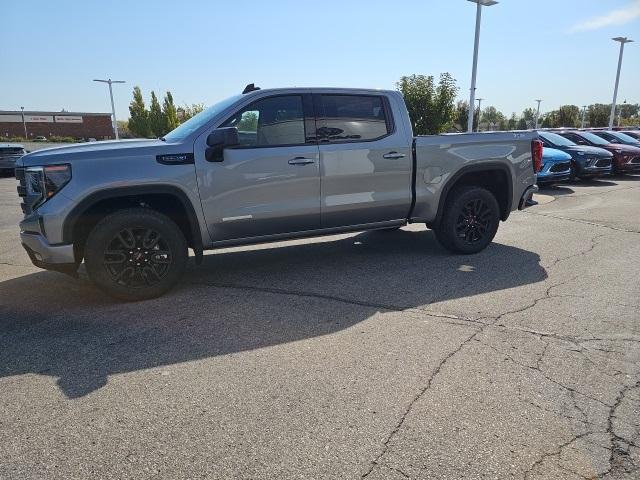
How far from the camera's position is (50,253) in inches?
170

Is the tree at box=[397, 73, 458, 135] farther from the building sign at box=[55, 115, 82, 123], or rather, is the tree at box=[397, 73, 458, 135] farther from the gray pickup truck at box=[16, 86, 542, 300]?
the building sign at box=[55, 115, 82, 123]

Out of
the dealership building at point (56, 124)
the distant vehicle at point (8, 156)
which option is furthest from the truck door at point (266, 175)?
the dealership building at point (56, 124)

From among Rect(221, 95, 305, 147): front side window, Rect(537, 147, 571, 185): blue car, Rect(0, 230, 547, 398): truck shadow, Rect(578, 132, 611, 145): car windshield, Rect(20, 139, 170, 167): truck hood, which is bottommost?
Rect(0, 230, 547, 398): truck shadow

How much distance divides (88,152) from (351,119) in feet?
8.91

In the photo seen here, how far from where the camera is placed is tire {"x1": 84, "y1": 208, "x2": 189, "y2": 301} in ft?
14.5

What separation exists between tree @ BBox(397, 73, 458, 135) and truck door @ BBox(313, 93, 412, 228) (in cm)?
1460

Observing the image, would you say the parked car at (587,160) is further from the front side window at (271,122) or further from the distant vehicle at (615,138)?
the front side window at (271,122)

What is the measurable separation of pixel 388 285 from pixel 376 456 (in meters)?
2.76

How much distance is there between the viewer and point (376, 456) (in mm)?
2402

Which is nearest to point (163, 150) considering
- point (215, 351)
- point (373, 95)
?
point (215, 351)

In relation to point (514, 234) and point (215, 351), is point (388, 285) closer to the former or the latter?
point (215, 351)

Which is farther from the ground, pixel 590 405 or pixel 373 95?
pixel 373 95

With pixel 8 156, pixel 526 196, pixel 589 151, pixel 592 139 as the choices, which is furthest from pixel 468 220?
pixel 8 156

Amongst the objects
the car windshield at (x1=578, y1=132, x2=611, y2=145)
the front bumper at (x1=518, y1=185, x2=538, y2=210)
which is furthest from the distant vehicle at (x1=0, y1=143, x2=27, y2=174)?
the car windshield at (x1=578, y1=132, x2=611, y2=145)
